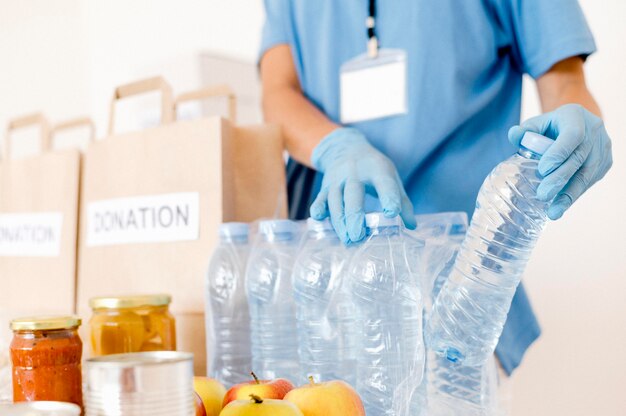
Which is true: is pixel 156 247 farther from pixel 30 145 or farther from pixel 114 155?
pixel 30 145

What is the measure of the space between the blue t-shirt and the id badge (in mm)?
18

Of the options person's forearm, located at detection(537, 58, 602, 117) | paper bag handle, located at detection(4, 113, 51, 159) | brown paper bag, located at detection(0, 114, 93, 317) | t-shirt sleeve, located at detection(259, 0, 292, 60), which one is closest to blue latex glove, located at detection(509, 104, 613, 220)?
person's forearm, located at detection(537, 58, 602, 117)

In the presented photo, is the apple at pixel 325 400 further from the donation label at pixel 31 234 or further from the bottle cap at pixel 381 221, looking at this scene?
the donation label at pixel 31 234

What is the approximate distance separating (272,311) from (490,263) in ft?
1.24

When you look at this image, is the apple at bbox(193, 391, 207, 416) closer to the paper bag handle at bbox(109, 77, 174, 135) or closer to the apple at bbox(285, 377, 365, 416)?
the apple at bbox(285, 377, 365, 416)

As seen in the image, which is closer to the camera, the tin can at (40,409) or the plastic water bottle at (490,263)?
the tin can at (40,409)

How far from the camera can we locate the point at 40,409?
628 millimetres

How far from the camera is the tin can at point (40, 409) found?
0.61 m

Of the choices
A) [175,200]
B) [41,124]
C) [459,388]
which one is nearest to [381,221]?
[459,388]

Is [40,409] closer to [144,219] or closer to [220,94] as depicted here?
[144,219]

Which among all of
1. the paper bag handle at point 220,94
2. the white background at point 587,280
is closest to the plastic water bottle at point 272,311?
the paper bag handle at point 220,94

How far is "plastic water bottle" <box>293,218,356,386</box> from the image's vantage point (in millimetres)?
1023

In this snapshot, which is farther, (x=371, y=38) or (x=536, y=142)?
(x=371, y=38)

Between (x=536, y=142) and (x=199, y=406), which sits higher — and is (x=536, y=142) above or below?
above
